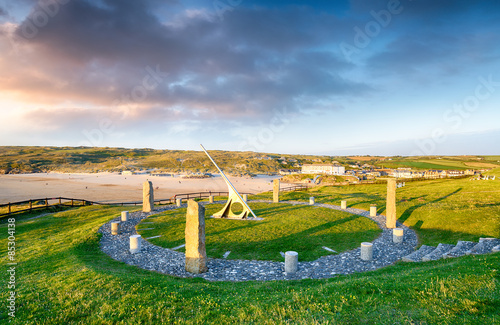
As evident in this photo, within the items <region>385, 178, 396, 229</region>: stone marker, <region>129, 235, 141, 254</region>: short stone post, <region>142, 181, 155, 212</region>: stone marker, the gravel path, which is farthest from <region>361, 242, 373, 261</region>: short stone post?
<region>142, 181, 155, 212</region>: stone marker

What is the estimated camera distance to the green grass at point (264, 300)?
5.78 metres

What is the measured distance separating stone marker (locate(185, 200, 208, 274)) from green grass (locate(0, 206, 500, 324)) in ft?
9.21

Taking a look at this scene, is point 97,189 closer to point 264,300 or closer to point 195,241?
point 195,241

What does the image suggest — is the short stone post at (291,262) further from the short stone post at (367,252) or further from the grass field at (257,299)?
the short stone post at (367,252)

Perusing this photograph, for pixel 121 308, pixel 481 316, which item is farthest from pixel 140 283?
pixel 481 316

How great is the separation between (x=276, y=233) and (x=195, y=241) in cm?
768

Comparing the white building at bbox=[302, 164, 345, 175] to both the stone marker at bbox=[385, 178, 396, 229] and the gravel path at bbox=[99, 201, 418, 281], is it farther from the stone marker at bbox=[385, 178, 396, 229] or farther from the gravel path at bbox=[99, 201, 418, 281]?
the gravel path at bbox=[99, 201, 418, 281]

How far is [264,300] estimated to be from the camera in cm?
719

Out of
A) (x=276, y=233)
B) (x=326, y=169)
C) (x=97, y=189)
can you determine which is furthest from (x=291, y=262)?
(x=326, y=169)

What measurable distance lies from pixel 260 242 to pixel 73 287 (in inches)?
409

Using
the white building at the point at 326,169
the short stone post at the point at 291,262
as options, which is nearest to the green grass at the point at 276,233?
the short stone post at the point at 291,262

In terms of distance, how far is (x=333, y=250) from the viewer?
14469 mm

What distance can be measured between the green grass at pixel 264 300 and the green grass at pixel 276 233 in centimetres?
493

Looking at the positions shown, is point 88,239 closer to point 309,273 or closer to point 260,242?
point 260,242
